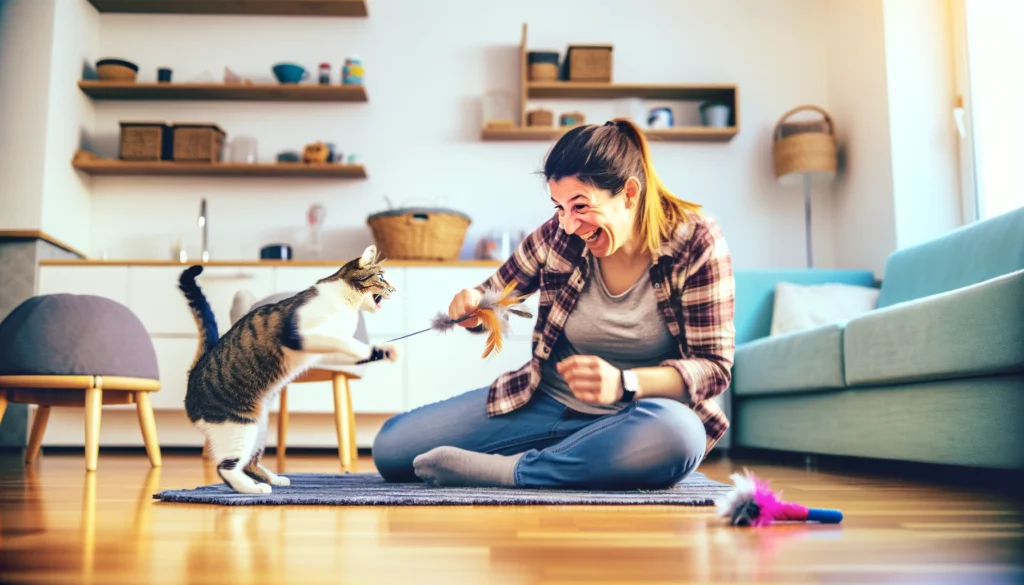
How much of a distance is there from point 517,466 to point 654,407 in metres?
0.31

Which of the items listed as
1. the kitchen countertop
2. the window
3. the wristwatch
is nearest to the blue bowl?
the kitchen countertop

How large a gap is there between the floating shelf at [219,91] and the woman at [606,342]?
2.76 metres

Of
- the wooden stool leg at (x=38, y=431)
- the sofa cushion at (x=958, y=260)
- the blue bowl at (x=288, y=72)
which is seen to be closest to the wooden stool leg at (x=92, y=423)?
the wooden stool leg at (x=38, y=431)

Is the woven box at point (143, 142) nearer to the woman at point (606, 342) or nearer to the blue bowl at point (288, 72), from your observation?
the blue bowl at point (288, 72)

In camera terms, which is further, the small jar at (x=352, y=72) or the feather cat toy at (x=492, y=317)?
the small jar at (x=352, y=72)

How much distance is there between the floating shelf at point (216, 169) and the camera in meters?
4.28

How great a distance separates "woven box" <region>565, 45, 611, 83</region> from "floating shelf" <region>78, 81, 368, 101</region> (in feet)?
3.48

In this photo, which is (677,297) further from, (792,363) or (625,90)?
(625,90)

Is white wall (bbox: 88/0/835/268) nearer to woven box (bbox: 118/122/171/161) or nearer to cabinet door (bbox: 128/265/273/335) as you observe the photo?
woven box (bbox: 118/122/171/161)

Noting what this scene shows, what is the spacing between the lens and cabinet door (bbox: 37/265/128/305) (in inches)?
155

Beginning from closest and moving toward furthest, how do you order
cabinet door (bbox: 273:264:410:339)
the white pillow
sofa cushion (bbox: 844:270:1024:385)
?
sofa cushion (bbox: 844:270:1024:385), the white pillow, cabinet door (bbox: 273:264:410:339)

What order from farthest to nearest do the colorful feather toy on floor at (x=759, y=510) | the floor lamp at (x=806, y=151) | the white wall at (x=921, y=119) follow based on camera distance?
the floor lamp at (x=806, y=151) → the white wall at (x=921, y=119) → the colorful feather toy on floor at (x=759, y=510)

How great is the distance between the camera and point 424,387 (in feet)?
13.1

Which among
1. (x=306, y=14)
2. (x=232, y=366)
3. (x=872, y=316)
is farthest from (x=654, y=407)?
(x=306, y=14)
